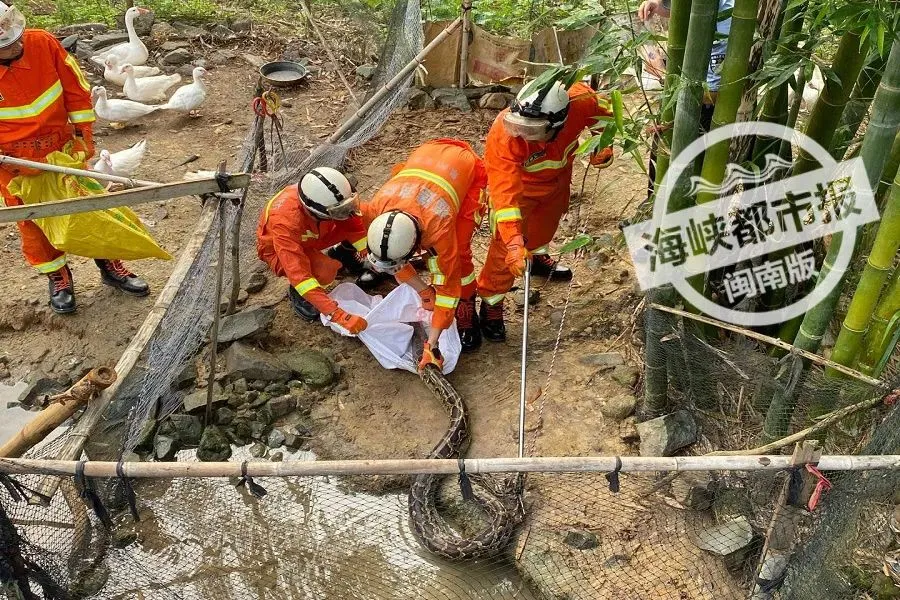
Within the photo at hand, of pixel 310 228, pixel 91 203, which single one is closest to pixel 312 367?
pixel 310 228

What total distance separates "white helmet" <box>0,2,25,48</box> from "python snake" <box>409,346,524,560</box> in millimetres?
3764

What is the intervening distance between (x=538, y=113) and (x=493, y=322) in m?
1.61

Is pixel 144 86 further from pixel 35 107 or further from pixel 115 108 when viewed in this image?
pixel 35 107

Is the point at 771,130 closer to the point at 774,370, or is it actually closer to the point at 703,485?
the point at 774,370

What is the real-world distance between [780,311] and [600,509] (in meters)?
1.48

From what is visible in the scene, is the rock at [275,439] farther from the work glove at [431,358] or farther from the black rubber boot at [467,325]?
the black rubber boot at [467,325]

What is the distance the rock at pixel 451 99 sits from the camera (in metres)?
8.35

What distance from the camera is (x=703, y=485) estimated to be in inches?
148

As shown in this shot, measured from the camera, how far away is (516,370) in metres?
5.05

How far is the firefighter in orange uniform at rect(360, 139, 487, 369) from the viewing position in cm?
441

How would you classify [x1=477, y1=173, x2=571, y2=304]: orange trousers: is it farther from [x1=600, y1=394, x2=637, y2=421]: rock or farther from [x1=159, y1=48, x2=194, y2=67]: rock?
[x1=159, y1=48, x2=194, y2=67]: rock

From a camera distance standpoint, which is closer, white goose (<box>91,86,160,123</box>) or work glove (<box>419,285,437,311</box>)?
work glove (<box>419,285,437,311</box>)

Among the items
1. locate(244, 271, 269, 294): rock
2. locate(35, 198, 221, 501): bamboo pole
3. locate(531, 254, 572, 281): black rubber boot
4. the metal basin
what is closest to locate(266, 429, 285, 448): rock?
locate(35, 198, 221, 501): bamboo pole

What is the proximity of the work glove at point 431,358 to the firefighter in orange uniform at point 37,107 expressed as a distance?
2.86 m
